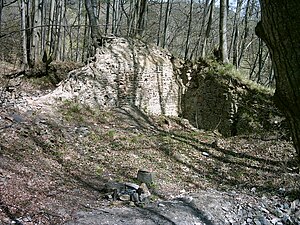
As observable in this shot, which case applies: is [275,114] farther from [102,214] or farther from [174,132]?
[102,214]

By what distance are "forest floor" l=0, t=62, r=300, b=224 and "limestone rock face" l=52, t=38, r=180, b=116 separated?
1.79 feet

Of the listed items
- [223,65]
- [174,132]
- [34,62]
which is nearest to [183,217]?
[174,132]

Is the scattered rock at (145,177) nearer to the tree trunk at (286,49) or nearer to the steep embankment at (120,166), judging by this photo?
the steep embankment at (120,166)

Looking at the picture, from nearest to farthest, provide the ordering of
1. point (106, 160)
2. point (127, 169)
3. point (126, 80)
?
point (127, 169), point (106, 160), point (126, 80)

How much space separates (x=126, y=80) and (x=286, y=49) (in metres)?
9.95

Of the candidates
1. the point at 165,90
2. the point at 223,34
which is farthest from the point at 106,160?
the point at 223,34

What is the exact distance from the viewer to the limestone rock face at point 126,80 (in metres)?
10.4

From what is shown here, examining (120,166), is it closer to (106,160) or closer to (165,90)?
(106,160)

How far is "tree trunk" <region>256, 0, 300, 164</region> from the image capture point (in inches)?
54.5

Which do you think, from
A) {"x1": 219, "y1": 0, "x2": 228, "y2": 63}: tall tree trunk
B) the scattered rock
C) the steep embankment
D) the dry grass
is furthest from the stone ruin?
the scattered rock

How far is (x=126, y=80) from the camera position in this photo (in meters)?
11.2

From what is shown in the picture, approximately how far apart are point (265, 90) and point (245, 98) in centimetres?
64

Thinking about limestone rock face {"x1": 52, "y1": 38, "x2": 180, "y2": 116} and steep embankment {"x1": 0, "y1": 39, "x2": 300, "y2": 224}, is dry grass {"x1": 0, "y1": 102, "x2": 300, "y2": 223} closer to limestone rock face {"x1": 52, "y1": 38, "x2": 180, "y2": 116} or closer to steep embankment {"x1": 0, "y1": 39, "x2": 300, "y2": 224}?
steep embankment {"x1": 0, "y1": 39, "x2": 300, "y2": 224}

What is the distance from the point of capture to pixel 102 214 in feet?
17.0
